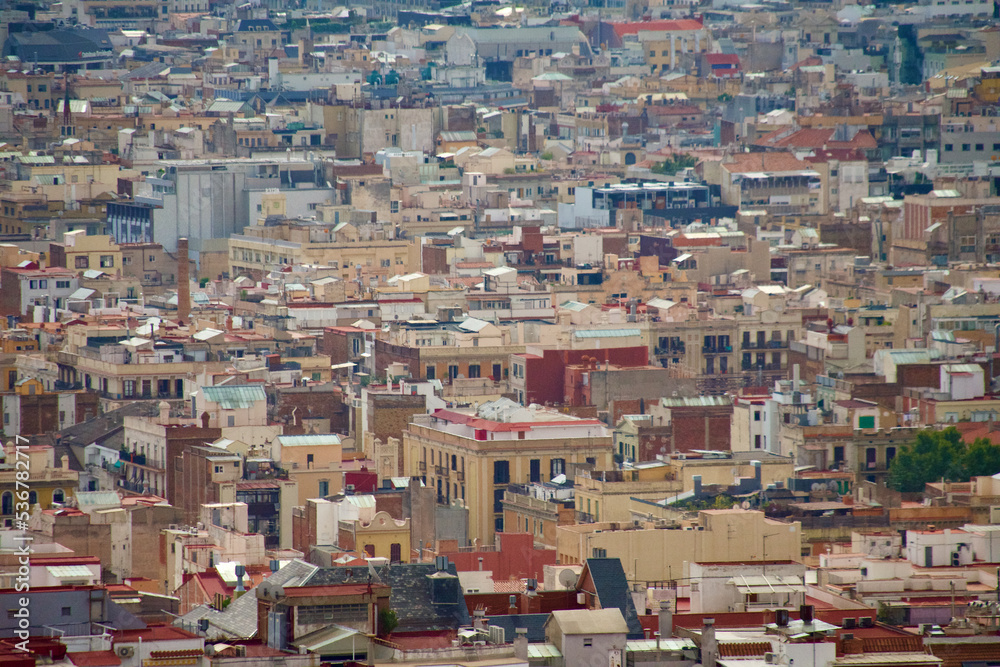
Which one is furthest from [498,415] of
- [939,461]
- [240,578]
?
[240,578]

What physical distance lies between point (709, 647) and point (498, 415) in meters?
45.6

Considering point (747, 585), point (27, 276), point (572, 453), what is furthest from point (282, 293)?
point (747, 585)

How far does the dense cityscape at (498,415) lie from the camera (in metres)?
59.8

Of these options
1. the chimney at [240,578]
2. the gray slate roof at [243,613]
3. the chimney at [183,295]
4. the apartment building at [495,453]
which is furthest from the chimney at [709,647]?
the chimney at [183,295]

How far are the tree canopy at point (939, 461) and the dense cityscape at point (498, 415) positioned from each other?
15cm

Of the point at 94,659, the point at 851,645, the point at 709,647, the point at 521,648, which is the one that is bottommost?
the point at 851,645

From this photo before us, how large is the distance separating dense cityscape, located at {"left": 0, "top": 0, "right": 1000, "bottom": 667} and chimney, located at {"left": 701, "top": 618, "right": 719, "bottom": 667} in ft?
0.27

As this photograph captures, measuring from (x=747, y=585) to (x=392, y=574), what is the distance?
8102 mm

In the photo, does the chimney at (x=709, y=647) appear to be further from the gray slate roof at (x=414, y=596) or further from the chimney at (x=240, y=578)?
the chimney at (x=240, y=578)

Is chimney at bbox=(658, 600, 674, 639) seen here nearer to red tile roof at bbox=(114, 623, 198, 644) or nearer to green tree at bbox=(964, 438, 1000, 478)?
red tile roof at bbox=(114, 623, 198, 644)

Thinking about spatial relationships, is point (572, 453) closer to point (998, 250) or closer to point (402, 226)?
point (998, 250)

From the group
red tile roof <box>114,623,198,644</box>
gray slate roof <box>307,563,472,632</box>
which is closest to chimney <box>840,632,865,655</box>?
gray slate roof <box>307,563,472,632</box>

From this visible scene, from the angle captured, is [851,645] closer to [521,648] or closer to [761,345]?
[521,648]

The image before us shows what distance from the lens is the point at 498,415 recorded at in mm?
101438
